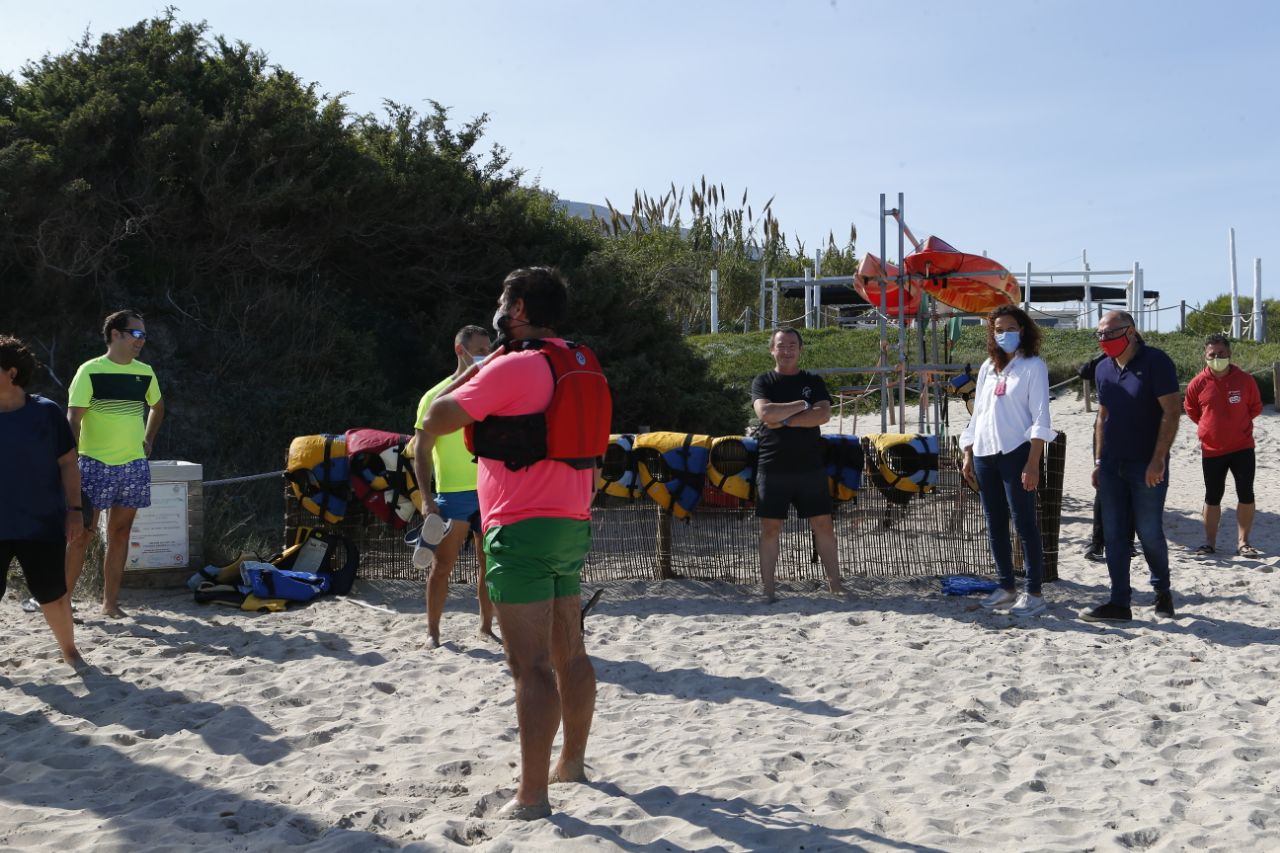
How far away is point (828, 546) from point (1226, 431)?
12.4 feet

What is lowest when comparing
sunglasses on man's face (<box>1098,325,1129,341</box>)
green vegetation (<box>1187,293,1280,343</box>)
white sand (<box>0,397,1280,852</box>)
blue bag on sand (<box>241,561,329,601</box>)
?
white sand (<box>0,397,1280,852</box>)

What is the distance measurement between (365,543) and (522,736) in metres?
4.83

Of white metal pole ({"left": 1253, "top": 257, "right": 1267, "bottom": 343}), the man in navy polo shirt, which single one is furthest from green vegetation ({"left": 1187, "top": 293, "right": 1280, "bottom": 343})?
the man in navy polo shirt

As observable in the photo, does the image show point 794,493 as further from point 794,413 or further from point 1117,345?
point 1117,345

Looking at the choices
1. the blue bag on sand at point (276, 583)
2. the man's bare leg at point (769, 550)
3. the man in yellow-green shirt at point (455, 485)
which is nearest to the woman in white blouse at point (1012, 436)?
the man's bare leg at point (769, 550)

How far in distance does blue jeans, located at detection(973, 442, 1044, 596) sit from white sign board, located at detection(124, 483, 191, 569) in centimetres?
526

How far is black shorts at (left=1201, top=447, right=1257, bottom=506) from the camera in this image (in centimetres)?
885

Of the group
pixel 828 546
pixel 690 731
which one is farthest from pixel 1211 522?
pixel 690 731

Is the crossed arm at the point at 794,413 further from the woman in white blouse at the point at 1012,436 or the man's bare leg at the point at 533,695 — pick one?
A: the man's bare leg at the point at 533,695

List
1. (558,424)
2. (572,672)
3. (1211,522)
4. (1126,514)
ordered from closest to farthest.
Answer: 1. (558,424)
2. (572,672)
3. (1126,514)
4. (1211,522)

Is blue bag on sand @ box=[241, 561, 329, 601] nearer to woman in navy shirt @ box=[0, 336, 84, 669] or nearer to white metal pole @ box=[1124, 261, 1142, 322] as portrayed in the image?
woman in navy shirt @ box=[0, 336, 84, 669]

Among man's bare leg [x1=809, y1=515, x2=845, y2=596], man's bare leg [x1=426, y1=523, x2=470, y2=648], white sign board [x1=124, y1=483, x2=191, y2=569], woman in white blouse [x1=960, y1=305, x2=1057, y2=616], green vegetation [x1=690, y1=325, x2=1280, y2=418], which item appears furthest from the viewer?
green vegetation [x1=690, y1=325, x2=1280, y2=418]

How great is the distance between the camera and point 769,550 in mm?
7285

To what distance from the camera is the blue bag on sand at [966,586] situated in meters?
7.39
